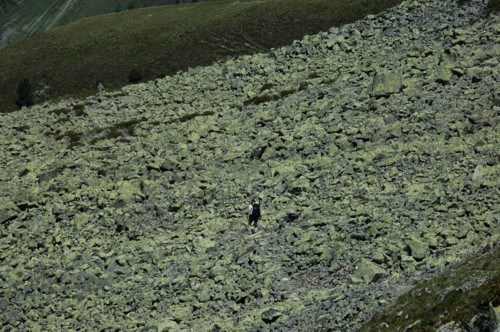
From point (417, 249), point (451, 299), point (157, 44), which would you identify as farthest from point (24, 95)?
point (451, 299)

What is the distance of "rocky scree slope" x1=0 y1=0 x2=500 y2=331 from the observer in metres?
28.3

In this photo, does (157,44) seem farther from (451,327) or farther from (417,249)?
(451,327)

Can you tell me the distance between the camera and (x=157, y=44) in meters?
94.9

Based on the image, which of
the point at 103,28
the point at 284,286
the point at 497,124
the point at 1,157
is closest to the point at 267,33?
the point at 103,28

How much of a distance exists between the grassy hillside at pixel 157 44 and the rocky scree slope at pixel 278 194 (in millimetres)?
31086

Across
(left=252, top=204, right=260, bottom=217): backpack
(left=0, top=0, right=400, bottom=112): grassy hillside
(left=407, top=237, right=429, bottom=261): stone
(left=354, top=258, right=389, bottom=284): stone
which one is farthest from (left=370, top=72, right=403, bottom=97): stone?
(left=0, top=0, right=400, bottom=112): grassy hillside

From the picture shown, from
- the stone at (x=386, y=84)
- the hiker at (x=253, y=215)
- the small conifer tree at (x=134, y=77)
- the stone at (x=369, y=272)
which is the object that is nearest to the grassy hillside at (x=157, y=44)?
A: the small conifer tree at (x=134, y=77)

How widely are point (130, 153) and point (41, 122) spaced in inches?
724

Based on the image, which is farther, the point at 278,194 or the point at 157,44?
the point at 157,44

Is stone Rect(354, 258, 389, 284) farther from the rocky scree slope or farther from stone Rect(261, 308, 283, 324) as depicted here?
stone Rect(261, 308, 283, 324)

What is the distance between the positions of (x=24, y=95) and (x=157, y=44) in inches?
807

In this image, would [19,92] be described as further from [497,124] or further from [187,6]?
[497,124]

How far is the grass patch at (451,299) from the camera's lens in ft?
62.4

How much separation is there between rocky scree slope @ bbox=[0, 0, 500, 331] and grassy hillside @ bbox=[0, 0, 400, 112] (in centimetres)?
3109
